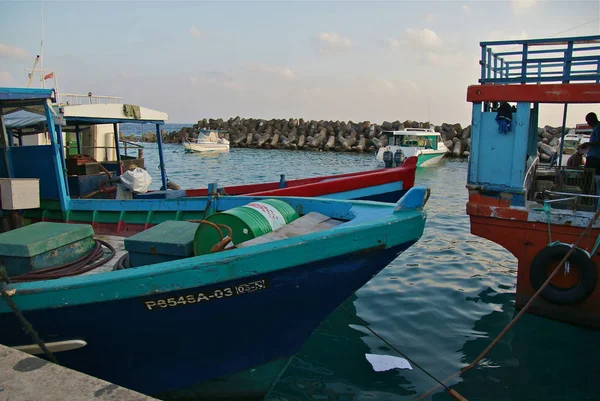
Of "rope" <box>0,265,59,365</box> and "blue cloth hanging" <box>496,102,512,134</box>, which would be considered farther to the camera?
"blue cloth hanging" <box>496,102,512,134</box>

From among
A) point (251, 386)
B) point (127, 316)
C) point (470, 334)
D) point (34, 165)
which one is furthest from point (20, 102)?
point (470, 334)

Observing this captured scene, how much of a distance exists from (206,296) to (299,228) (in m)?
1.14

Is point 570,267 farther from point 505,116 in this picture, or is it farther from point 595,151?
point 595,151

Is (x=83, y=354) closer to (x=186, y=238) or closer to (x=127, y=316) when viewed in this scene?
(x=127, y=316)

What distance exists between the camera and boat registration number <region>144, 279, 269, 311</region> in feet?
11.7

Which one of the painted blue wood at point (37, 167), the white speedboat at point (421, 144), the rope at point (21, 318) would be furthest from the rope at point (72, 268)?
the white speedboat at point (421, 144)

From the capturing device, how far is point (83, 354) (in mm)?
3957

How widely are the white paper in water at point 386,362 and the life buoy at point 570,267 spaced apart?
2.19 meters

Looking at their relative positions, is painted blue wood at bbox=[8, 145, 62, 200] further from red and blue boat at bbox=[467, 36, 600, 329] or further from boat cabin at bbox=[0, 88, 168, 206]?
red and blue boat at bbox=[467, 36, 600, 329]

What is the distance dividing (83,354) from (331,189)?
413 centimetres

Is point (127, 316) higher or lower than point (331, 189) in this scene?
lower

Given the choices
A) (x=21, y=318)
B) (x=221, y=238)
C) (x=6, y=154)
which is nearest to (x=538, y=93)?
Result: (x=221, y=238)

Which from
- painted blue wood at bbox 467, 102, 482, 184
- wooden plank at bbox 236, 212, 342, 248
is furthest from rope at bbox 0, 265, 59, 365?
painted blue wood at bbox 467, 102, 482, 184

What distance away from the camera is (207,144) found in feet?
143
